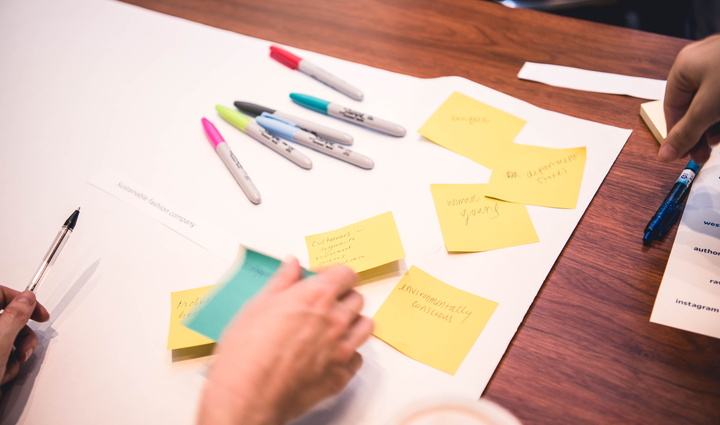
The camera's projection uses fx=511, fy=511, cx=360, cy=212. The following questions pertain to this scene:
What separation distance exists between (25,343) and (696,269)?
81cm

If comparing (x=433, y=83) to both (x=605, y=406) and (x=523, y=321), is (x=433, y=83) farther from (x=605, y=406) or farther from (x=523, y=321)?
(x=605, y=406)

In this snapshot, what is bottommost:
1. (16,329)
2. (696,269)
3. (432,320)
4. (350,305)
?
(696,269)

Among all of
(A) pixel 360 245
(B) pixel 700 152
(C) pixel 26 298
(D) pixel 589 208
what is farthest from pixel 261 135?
(B) pixel 700 152

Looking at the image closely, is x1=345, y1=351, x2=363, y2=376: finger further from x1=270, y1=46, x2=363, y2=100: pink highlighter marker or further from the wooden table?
x1=270, y1=46, x2=363, y2=100: pink highlighter marker

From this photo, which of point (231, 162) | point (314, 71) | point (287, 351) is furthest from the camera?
point (314, 71)

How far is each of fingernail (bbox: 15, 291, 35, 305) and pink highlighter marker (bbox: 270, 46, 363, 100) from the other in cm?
57

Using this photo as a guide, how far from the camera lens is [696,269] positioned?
2.01 feet

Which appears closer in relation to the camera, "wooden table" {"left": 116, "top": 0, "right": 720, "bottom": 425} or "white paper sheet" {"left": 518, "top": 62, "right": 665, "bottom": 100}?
"wooden table" {"left": 116, "top": 0, "right": 720, "bottom": 425}

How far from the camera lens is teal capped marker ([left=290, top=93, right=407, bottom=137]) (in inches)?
32.5

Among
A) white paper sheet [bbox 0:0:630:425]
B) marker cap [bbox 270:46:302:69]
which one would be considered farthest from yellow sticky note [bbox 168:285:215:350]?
marker cap [bbox 270:46:302:69]

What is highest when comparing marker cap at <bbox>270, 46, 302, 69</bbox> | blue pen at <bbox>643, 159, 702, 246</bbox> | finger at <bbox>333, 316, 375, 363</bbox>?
marker cap at <bbox>270, 46, 302, 69</bbox>

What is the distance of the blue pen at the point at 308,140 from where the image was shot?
787mm

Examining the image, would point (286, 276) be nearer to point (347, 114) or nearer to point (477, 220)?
point (477, 220)

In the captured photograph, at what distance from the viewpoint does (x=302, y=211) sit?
738 mm
